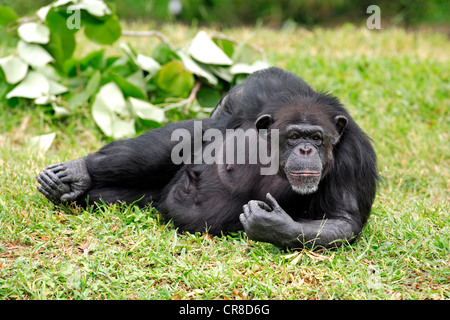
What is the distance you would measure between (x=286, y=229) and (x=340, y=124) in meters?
1.01

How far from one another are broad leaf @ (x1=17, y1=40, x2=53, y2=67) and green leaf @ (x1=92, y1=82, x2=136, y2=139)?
883mm

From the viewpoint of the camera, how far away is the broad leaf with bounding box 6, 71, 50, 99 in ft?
A: 23.2

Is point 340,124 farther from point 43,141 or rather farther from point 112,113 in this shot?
point 43,141

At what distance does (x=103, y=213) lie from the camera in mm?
4695

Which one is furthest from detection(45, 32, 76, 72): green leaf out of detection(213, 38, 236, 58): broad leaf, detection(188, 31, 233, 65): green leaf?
detection(213, 38, 236, 58): broad leaf

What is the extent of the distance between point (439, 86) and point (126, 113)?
15.6ft

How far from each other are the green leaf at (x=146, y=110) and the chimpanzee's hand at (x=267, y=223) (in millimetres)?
3159

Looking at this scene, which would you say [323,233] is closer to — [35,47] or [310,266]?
[310,266]

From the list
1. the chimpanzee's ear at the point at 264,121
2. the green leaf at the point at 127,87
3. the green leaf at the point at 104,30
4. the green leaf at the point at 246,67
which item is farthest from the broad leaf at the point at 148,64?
the chimpanzee's ear at the point at 264,121

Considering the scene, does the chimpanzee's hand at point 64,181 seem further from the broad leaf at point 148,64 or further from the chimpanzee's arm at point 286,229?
the broad leaf at point 148,64

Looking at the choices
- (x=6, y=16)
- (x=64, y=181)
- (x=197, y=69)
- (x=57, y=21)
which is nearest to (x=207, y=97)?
(x=197, y=69)

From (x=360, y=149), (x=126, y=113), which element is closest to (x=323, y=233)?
(x=360, y=149)

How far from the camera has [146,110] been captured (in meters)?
7.05

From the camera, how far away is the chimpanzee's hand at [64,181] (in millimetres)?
4785
